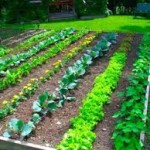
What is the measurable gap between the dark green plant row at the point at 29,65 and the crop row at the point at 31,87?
0.41m

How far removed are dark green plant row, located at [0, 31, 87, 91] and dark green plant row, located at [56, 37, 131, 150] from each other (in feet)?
6.44

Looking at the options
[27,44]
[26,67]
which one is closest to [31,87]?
[26,67]

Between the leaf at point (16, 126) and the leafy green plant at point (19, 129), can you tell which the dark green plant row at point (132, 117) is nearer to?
the leafy green plant at point (19, 129)

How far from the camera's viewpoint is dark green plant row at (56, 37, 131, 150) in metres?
5.60

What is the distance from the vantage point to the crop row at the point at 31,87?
22.7 feet

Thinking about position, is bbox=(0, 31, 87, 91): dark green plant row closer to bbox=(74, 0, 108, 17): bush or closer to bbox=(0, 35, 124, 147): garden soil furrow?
bbox=(0, 35, 124, 147): garden soil furrow

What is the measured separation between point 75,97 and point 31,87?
1.05m

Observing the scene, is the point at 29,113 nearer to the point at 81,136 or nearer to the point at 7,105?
the point at 7,105

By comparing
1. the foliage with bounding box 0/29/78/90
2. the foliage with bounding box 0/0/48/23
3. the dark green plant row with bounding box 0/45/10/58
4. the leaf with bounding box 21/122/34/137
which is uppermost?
the foliage with bounding box 0/0/48/23

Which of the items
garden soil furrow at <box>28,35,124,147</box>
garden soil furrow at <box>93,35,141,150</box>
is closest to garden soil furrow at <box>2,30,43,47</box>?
garden soil furrow at <box>28,35,124,147</box>

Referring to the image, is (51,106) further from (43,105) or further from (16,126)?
(16,126)

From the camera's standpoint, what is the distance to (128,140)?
5.43 metres

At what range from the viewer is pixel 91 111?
6.73 metres

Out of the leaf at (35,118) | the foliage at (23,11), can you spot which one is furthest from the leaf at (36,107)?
the foliage at (23,11)
